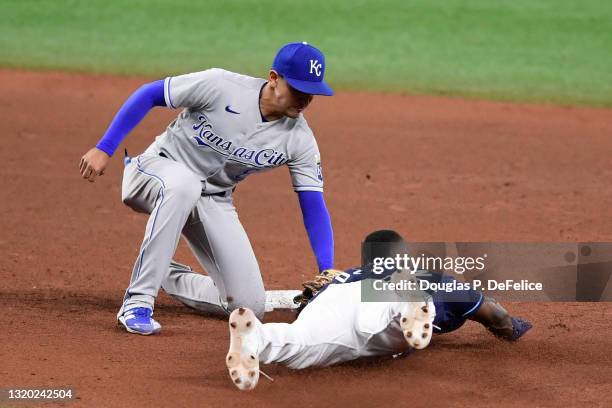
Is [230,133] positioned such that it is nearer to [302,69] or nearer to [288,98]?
[288,98]

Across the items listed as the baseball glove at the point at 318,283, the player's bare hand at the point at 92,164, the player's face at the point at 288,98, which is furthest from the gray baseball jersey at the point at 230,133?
the baseball glove at the point at 318,283

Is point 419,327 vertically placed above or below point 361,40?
below

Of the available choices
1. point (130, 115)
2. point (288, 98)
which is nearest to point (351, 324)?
point (288, 98)

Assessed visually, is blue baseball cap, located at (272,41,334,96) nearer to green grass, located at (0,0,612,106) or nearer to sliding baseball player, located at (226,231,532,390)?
sliding baseball player, located at (226,231,532,390)

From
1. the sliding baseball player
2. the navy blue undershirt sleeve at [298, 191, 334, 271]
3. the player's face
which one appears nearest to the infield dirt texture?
the sliding baseball player

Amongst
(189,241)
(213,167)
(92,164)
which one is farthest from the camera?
(189,241)

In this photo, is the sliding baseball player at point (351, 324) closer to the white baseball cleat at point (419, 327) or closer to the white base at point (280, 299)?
the white baseball cleat at point (419, 327)
